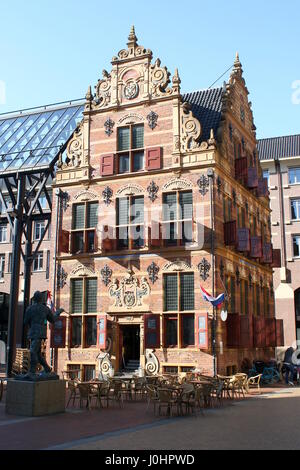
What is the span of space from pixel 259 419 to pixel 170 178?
39.8 feet

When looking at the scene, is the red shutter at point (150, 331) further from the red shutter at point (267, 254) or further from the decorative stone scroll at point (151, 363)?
the red shutter at point (267, 254)

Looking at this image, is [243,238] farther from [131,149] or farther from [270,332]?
[131,149]

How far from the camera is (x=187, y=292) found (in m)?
20.8

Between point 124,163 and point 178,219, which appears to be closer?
point 178,219

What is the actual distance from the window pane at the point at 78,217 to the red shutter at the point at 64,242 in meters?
0.63

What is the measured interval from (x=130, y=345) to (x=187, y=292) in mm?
3823

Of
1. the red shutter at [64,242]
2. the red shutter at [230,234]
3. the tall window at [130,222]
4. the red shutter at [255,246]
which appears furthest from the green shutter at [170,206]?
the red shutter at [64,242]

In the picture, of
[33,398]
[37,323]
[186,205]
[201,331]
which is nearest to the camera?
[33,398]

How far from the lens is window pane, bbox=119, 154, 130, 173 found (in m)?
23.3

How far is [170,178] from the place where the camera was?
22.0m

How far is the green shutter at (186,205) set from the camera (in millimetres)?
21469

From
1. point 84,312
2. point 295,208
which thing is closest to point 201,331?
point 84,312
